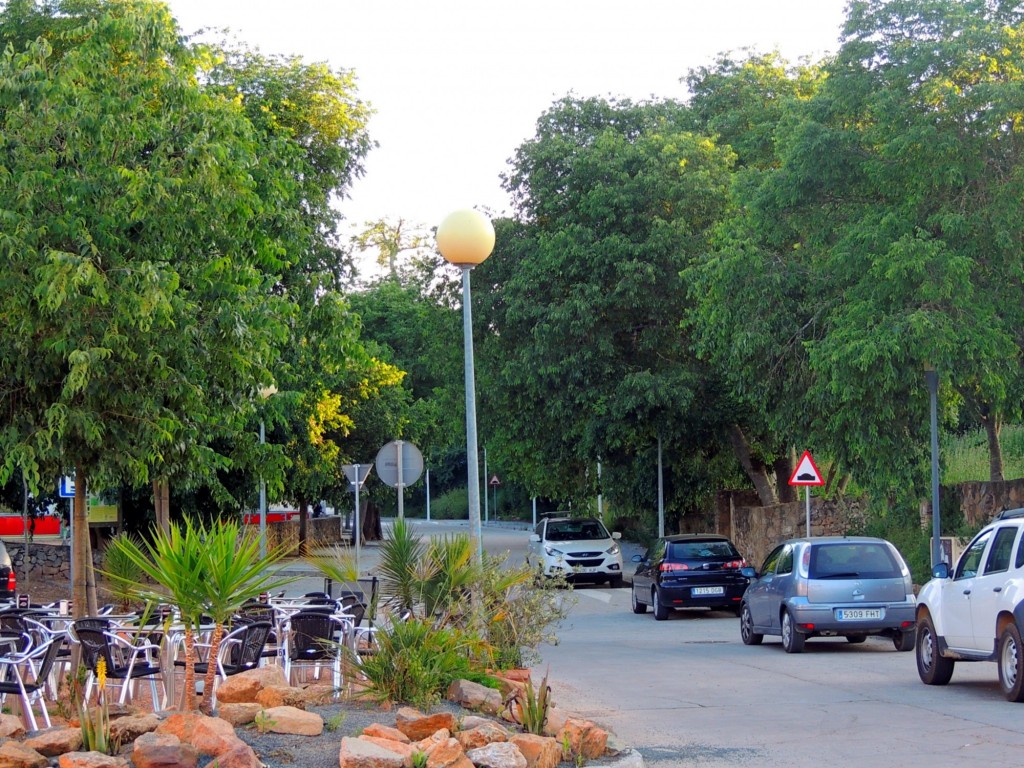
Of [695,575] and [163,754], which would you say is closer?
[163,754]

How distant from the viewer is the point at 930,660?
13.6 metres

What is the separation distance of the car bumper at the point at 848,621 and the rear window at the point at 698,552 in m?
6.79

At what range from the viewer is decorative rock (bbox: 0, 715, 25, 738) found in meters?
7.75

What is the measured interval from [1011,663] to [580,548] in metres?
20.6

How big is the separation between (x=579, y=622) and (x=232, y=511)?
526 inches

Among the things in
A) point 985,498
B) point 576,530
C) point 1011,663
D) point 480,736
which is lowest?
point 1011,663

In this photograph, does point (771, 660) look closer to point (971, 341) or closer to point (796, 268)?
point (971, 341)

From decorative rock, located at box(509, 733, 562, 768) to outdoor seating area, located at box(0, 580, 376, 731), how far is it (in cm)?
212

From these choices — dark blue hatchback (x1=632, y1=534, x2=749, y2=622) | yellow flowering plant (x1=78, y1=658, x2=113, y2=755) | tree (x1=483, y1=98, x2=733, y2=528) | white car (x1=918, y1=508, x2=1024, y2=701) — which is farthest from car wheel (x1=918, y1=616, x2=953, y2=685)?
tree (x1=483, y1=98, x2=733, y2=528)

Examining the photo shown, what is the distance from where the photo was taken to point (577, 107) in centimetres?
3538

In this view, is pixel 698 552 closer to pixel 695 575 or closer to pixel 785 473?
pixel 695 575

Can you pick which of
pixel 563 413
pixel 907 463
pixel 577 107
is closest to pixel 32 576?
pixel 563 413

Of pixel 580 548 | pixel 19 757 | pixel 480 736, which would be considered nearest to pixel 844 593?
pixel 480 736

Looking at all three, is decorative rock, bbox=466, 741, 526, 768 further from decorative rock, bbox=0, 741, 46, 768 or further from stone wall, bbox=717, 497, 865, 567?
stone wall, bbox=717, 497, 865, 567
